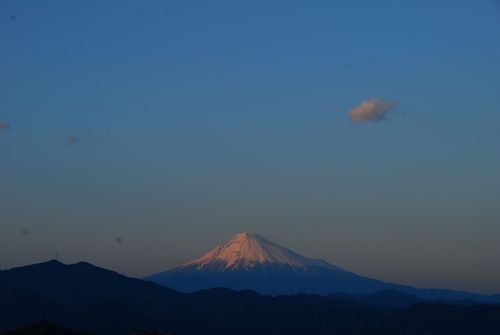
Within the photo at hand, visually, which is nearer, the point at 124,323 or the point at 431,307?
the point at 124,323

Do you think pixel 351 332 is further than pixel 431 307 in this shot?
No

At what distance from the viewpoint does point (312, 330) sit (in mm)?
182000

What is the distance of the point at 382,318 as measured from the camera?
19788 centimetres

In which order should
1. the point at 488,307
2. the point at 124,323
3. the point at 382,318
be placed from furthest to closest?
the point at 382,318 < the point at 488,307 < the point at 124,323

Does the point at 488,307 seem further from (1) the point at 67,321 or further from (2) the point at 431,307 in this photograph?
(1) the point at 67,321

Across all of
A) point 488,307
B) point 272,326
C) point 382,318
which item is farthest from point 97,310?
point 488,307

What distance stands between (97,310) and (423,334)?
6988cm

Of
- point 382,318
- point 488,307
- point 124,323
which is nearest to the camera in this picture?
point 124,323

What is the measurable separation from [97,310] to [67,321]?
721 cm

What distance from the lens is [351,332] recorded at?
171875mm

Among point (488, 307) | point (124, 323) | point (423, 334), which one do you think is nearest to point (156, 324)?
point (124, 323)

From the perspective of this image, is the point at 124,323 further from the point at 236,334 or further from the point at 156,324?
the point at 236,334

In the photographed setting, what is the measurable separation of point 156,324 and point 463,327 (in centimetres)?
6429

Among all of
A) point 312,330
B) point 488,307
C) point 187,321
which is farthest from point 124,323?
point 488,307
